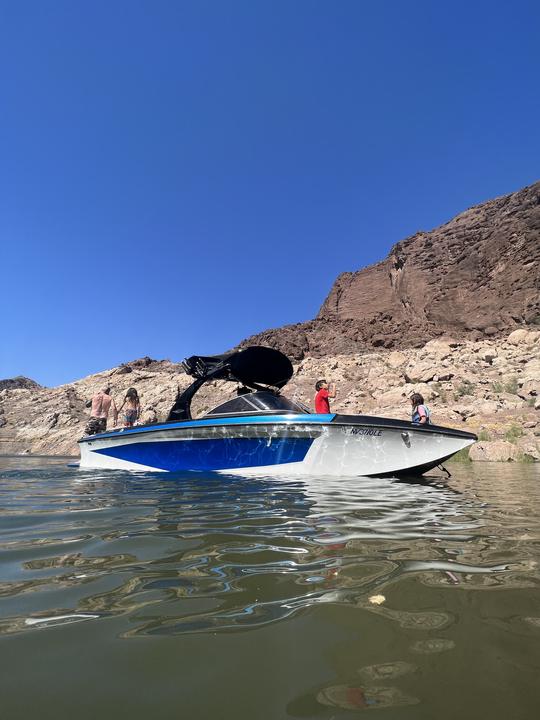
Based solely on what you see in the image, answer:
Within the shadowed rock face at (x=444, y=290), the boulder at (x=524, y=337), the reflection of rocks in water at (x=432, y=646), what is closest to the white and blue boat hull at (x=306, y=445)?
the reflection of rocks in water at (x=432, y=646)

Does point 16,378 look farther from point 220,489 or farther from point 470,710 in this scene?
point 470,710

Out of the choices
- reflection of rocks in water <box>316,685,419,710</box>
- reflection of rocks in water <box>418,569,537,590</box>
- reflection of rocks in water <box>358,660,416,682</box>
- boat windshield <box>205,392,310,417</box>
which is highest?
boat windshield <box>205,392,310,417</box>

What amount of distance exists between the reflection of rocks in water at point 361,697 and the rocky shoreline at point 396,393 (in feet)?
42.0

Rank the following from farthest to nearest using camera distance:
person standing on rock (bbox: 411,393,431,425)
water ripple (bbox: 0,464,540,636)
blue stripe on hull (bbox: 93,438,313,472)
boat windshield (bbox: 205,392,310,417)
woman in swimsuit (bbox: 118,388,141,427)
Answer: woman in swimsuit (bbox: 118,388,141,427) → person standing on rock (bbox: 411,393,431,425) → boat windshield (bbox: 205,392,310,417) → blue stripe on hull (bbox: 93,438,313,472) → water ripple (bbox: 0,464,540,636)

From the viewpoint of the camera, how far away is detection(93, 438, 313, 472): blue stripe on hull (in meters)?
6.40

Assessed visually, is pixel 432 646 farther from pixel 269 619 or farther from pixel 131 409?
pixel 131 409

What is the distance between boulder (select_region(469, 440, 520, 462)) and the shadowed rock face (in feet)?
71.4

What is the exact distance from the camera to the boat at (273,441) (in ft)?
19.7

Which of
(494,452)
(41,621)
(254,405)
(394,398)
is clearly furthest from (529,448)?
(41,621)

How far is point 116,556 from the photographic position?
222cm

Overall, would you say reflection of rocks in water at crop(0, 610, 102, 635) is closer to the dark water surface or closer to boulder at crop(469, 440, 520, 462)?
the dark water surface

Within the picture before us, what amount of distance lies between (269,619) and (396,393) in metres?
23.5

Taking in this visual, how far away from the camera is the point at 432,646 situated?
1206 millimetres

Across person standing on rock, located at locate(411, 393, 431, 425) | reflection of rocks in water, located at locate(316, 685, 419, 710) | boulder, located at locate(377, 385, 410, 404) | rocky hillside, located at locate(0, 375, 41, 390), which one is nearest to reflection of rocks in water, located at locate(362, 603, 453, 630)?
reflection of rocks in water, located at locate(316, 685, 419, 710)
